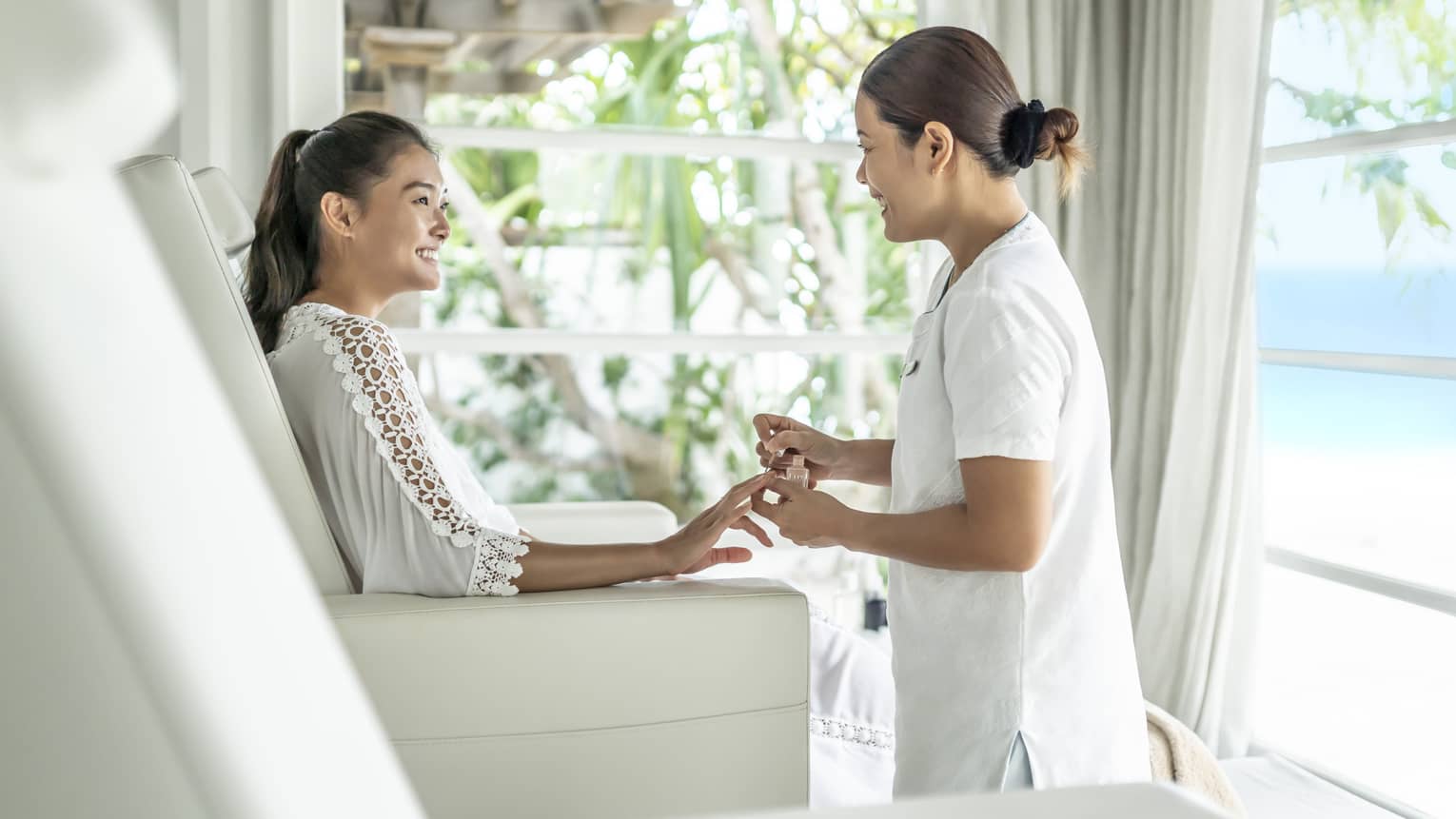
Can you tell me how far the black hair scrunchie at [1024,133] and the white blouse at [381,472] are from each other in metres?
0.81

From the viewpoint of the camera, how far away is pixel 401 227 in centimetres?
208

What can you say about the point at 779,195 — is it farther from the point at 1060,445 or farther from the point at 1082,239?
the point at 1060,445

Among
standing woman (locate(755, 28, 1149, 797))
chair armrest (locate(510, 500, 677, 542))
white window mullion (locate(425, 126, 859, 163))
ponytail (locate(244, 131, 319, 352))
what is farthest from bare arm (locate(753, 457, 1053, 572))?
white window mullion (locate(425, 126, 859, 163))

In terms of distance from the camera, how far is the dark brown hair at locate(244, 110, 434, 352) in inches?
80.5

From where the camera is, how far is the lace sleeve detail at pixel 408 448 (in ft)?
5.57

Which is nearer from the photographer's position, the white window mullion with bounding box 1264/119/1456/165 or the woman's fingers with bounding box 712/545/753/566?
the woman's fingers with bounding box 712/545/753/566

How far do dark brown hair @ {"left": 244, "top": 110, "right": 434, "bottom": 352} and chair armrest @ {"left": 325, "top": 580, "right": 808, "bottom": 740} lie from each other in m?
0.61

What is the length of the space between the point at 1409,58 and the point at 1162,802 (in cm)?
301

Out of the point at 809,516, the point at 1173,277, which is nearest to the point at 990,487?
the point at 809,516

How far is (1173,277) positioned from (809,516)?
2.24m

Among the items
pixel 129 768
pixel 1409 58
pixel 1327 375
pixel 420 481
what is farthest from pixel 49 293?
pixel 1327 375

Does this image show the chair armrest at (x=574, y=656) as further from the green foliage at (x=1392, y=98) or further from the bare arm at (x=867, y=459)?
the green foliage at (x=1392, y=98)

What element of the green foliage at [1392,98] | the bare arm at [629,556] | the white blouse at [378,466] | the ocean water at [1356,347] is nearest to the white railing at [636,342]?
the ocean water at [1356,347]

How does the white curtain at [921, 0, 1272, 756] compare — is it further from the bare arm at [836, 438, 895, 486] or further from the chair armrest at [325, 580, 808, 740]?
the chair armrest at [325, 580, 808, 740]
